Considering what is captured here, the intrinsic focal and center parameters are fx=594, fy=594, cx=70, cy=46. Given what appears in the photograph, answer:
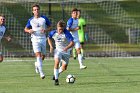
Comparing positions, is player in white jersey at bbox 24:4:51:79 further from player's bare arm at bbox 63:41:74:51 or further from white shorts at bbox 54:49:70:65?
player's bare arm at bbox 63:41:74:51

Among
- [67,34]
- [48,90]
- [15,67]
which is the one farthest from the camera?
[15,67]

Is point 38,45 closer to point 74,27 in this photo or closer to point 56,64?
point 56,64

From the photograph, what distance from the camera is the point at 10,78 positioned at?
59.2ft

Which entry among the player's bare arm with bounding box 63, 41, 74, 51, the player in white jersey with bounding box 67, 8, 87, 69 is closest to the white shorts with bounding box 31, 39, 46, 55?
the player's bare arm with bounding box 63, 41, 74, 51

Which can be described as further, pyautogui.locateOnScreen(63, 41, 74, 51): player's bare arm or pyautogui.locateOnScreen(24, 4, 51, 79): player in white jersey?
pyautogui.locateOnScreen(24, 4, 51, 79): player in white jersey

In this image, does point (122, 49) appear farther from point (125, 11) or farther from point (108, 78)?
point (108, 78)

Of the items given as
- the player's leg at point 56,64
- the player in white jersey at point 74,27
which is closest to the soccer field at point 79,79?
the player's leg at point 56,64

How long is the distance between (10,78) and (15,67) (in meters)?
4.71

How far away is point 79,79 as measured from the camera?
17594 mm

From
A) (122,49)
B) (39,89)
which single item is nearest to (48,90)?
(39,89)

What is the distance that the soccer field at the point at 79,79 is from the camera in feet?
48.8

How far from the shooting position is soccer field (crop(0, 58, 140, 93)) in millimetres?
14883

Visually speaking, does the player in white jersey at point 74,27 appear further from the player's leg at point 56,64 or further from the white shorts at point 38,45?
the player's leg at point 56,64

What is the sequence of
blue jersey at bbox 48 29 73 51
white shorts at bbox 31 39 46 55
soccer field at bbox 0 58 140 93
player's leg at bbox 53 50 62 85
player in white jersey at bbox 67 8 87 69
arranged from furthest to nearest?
1. player in white jersey at bbox 67 8 87 69
2. white shorts at bbox 31 39 46 55
3. blue jersey at bbox 48 29 73 51
4. player's leg at bbox 53 50 62 85
5. soccer field at bbox 0 58 140 93
